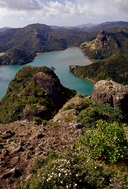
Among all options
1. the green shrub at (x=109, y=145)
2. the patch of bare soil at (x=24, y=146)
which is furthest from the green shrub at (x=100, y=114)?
the green shrub at (x=109, y=145)

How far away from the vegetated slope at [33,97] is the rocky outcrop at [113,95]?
479 inches

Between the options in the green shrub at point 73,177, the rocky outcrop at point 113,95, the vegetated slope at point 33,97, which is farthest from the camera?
the vegetated slope at point 33,97

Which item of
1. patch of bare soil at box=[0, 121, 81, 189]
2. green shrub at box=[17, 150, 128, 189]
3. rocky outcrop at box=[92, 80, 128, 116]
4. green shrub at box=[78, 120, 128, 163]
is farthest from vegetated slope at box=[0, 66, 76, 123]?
green shrub at box=[17, 150, 128, 189]

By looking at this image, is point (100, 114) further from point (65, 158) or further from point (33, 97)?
point (33, 97)

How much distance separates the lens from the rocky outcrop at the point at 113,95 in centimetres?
3011

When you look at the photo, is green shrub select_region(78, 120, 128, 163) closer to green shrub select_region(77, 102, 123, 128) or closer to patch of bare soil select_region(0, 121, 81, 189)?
patch of bare soil select_region(0, 121, 81, 189)

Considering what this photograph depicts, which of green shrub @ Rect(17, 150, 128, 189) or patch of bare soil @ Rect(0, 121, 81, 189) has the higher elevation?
green shrub @ Rect(17, 150, 128, 189)

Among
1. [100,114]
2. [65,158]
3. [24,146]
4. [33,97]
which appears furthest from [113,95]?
[65,158]

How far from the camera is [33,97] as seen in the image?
45.8 metres

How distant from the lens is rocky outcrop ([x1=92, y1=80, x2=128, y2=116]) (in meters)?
30.1

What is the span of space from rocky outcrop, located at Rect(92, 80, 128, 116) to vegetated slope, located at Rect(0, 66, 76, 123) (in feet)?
39.9

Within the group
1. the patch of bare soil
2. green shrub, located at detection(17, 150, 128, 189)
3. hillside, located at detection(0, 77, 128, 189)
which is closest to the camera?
green shrub, located at detection(17, 150, 128, 189)

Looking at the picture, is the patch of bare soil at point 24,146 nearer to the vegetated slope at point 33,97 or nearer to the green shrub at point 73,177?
the green shrub at point 73,177

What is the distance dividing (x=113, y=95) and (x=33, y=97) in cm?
2058
